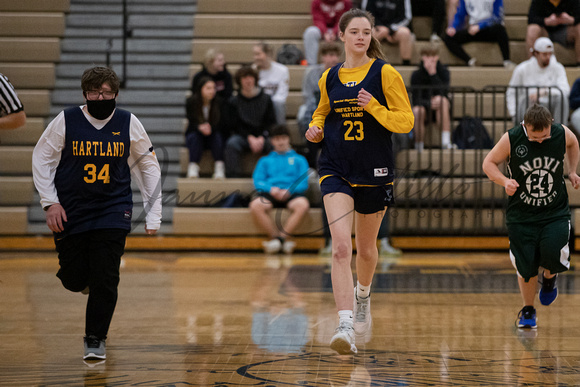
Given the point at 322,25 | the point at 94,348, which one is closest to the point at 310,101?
the point at 322,25

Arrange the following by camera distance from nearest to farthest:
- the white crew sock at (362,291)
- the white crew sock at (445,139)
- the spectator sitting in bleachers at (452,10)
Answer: the white crew sock at (362,291), the white crew sock at (445,139), the spectator sitting in bleachers at (452,10)

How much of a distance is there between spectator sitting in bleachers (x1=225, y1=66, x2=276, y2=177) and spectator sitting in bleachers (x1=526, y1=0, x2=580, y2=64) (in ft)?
13.0

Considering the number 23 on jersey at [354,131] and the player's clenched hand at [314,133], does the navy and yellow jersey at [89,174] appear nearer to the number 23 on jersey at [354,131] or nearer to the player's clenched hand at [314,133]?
the player's clenched hand at [314,133]

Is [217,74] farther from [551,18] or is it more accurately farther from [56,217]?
[56,217]

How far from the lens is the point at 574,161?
5.64 metres

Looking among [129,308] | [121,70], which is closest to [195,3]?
[121,70]

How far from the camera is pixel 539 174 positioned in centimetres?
555

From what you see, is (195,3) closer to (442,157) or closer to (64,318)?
(442,157)

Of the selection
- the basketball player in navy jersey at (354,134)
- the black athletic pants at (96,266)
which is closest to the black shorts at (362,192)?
the basketball player in navy jersey at (354,134)

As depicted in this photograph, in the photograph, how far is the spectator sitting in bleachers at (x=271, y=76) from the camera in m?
11.2

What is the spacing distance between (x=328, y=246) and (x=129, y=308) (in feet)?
13.5

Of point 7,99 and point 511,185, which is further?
point 511,185

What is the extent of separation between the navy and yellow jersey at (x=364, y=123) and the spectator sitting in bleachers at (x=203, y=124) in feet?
19.2

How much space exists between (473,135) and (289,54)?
9.98ft
